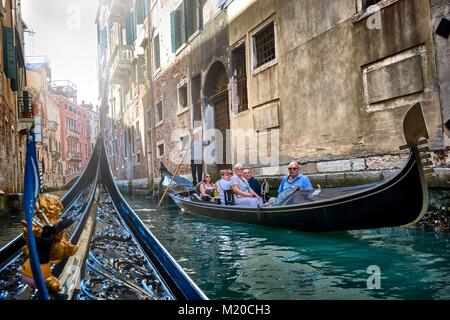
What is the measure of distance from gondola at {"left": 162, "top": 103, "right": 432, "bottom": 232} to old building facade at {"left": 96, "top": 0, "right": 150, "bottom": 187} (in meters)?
8.16

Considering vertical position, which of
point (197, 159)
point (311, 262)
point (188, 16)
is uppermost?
point (188, 16)

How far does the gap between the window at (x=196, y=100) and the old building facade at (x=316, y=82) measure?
1.0 inches

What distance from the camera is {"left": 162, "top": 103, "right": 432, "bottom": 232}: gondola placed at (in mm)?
2867

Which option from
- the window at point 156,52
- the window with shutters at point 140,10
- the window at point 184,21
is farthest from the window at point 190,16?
the window with shutters at point 140,10

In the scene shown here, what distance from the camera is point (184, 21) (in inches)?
366

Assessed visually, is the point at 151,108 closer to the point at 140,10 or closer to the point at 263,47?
the point at 140,10

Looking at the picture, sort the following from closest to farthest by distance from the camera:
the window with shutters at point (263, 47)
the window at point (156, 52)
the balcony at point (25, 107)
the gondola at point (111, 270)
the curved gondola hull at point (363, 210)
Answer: the gondola at point (111, 270) < the curved gondola hull at point (363, 210) < the balcony at point (25, 107) < the window with shutters at point (263, 47) < the window at point (156, 52)

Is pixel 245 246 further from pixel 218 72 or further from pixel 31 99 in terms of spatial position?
pixel 218 72

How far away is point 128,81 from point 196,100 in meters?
7.58

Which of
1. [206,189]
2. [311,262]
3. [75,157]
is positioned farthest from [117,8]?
[311,262]

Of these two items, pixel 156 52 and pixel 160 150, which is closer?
pixel 160 150

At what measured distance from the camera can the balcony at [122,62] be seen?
14078 millimetres

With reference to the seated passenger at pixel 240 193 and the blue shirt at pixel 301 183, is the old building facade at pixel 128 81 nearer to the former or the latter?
the seated passenger at pixel 240 193
